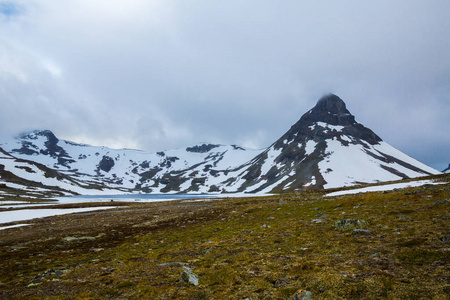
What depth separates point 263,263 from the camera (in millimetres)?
11492

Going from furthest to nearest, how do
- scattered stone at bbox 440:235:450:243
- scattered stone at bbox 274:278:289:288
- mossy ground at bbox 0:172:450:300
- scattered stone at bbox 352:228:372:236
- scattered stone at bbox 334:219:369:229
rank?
scattered stone at bbox 334:219:369:229, scattered stone at bbox 352:228:372:236, scattered stone at bbox 440:235:450:243, scattered stone at bbox 274:278:289:288, mossy ground at bbox 0:172:450:300

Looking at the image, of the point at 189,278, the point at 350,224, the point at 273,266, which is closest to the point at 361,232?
the point at 350,224

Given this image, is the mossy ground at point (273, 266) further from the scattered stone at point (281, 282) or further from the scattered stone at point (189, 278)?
the scattered stone at point (189, 278)

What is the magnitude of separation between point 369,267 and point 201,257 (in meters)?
8.83

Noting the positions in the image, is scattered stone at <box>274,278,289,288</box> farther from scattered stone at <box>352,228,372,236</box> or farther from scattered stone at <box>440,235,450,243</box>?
scattered stone at <box>440,235,450,243</box>

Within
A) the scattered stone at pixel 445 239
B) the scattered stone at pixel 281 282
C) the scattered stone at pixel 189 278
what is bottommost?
the scattered stone at pixel 189 278

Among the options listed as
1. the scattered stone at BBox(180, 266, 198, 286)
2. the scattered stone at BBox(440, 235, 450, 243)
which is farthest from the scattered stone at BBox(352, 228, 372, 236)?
the scattered stone at BBox(180, 266, 198, 286)

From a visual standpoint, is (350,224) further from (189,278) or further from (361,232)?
(189,278)

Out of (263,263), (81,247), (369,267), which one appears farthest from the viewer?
(81,247)

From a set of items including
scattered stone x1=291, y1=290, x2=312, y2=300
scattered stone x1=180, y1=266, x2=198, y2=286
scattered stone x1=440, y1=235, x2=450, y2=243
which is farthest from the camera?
scattered stone x1=440, y1=235, x2=450, y2=243

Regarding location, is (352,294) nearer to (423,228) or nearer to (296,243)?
(296,243)

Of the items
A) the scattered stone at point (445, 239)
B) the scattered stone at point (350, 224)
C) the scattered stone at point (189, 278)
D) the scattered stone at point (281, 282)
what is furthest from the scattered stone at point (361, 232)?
the scattered stone at point (189, 278)

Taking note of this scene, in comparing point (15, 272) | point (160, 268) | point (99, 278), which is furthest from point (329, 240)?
point (15, 272)

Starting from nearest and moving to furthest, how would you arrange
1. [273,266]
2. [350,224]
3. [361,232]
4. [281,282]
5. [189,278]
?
[281,282]
[189,278]
[273,266]
[361,232]
[350,224]
